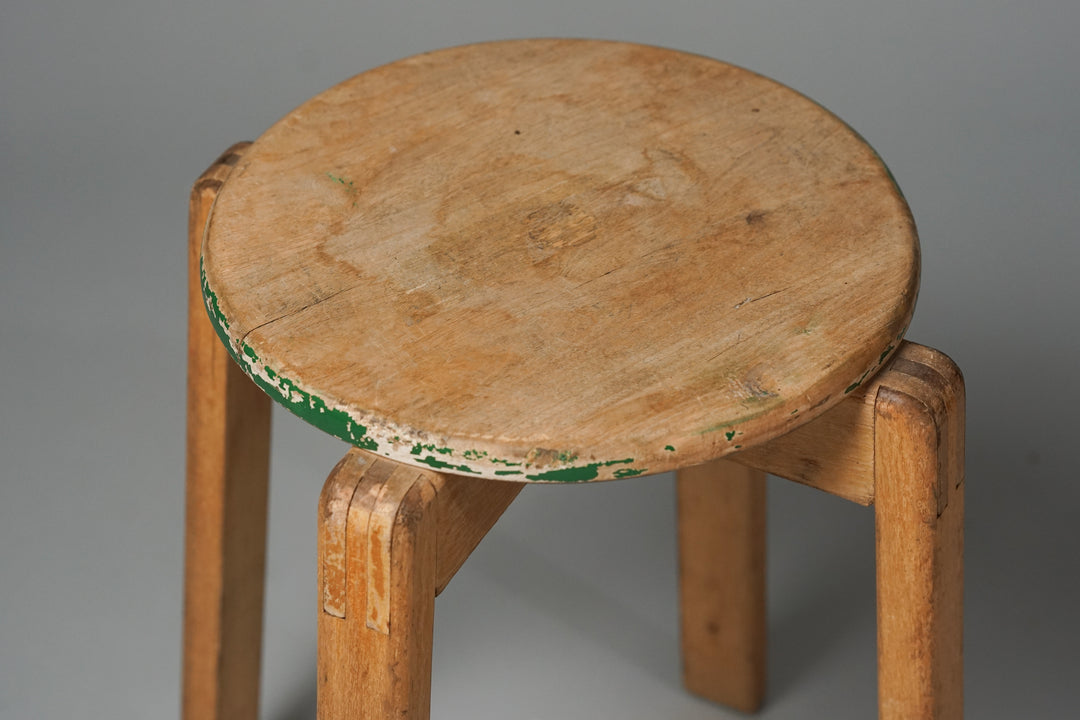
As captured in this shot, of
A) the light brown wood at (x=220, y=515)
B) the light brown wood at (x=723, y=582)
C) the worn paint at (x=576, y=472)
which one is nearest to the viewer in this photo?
the worn paint at (x=576, y=472)

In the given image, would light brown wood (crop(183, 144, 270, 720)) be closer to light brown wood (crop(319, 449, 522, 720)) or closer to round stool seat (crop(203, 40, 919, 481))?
round stool seat (crop(203, 40, 919, 481))

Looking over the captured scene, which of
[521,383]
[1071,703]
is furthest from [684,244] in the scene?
[1071,703]

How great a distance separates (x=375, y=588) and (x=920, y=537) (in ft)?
1.15

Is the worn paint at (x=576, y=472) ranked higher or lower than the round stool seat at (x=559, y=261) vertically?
lower

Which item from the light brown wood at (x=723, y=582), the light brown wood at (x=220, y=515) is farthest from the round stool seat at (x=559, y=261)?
the light brown wood at (x=723, y=582)

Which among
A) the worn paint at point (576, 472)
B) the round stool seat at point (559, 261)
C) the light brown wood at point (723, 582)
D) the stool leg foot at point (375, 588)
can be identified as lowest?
the light brown wood at point (723, 582)

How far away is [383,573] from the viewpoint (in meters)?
0.98

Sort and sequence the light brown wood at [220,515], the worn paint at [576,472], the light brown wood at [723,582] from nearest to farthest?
1. the worn paint at [576,472]
2. the light brown wood at [220,515]
3. the light brown wood at [723,582]

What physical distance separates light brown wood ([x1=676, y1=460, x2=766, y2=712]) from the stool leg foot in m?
0.49

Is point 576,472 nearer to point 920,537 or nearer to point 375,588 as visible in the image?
point 375,588

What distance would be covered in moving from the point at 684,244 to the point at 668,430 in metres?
0.21

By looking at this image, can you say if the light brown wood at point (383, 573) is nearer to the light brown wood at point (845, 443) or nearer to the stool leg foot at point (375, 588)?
the stool leg foot at point (375, 588)

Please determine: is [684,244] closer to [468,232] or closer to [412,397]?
[468,232]

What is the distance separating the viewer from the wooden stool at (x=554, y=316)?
979mm
